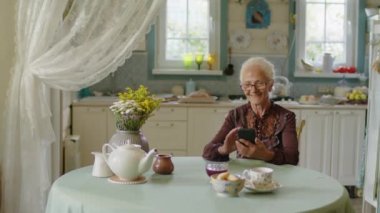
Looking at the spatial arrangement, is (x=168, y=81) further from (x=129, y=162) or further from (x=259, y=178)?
(x=259, y=178)

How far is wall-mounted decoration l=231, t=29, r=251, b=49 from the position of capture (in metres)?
5.42

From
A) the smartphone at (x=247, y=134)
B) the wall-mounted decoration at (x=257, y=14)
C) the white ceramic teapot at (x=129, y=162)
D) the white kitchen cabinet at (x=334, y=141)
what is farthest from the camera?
the wall-mounted decoration at (x=257, y=14)

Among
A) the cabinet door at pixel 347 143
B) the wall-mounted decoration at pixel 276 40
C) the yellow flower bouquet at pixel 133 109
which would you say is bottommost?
the cabinet door at pixel 347 143

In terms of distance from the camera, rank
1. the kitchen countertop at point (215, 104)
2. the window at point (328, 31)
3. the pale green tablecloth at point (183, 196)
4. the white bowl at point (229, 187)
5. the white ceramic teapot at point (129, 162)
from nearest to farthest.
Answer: the pale green tablecloth at point (183, 196) → the white bowl at point (229, 187) → the white ceramic teapot at point (129, 162) → the kitchen countertop at point (215, 104) → the window at point (328, 31)

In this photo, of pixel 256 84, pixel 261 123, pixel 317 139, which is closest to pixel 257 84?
pixel 256 84

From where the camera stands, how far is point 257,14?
5.40m

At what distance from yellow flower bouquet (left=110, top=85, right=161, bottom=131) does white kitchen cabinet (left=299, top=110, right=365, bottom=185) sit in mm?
2736

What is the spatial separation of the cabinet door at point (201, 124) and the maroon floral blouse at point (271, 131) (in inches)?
73.0

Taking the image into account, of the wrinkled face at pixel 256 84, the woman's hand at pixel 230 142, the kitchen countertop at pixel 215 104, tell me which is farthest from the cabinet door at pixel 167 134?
the woman's hand at pixel 230 142

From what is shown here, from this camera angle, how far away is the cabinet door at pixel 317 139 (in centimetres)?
492

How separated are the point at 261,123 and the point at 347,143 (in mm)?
2329

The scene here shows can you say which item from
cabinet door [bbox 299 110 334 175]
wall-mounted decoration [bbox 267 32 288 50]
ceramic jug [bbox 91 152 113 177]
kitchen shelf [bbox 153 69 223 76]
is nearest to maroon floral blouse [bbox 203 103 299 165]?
ceramic jug [bbox 91 152 113 177]

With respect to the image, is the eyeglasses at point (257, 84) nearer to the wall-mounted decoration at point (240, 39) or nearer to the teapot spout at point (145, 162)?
the teapot spout at point (145, 162)

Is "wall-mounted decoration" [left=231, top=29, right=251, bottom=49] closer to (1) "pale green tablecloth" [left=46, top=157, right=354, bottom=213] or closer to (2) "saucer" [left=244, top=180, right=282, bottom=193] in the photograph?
(1) "pale green tablecloth" [left=46, top=157, right=354, bottom=213]
